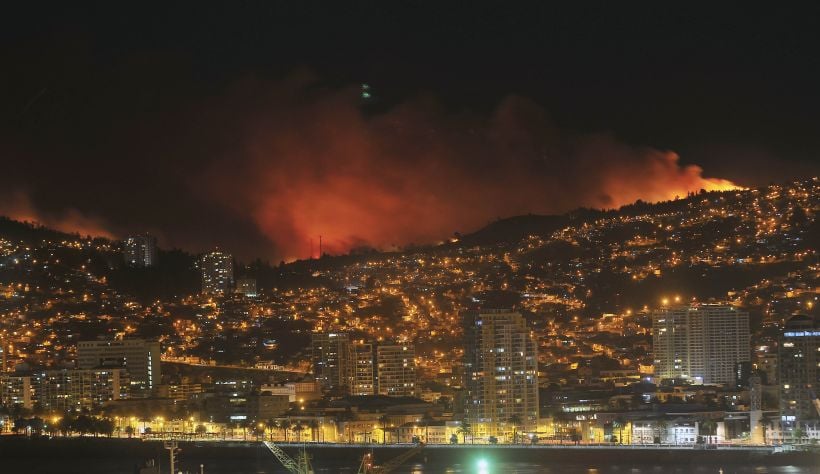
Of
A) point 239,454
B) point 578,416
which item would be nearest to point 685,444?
point 578,416

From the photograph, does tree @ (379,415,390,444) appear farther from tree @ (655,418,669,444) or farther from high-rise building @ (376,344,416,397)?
tree @ (655,418,669,444)

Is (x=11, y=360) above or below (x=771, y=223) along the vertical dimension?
below

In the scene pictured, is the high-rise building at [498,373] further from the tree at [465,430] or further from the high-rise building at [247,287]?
the high-rise building at [247,287]

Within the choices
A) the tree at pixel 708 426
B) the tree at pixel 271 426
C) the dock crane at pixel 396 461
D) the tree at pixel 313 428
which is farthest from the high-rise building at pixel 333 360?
the tree at pixel 708 426

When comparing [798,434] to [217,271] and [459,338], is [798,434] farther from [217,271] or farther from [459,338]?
[217,271]

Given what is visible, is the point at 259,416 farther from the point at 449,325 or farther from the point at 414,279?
the point at 414,279

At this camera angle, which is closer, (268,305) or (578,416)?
(578,416)
